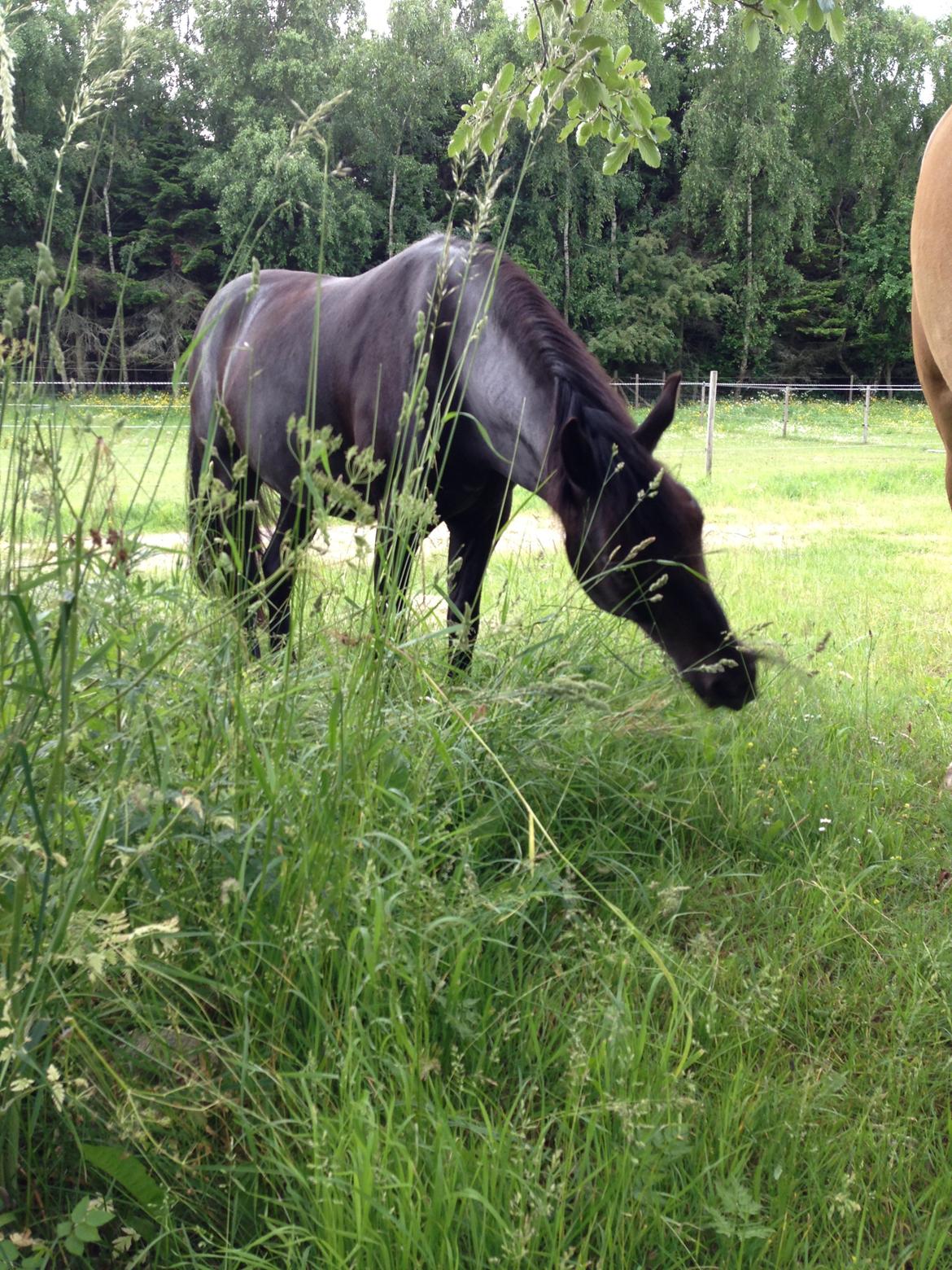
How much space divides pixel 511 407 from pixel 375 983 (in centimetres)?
207

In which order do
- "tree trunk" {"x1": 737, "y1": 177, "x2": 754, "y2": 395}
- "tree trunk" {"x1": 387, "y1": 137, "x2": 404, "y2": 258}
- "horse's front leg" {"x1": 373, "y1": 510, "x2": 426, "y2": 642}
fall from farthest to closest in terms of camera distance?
1. "tree trunk" {"x1": 737, "y1": 177, "x2": 754, "y2": 395}
2. "tree trunk" {"x1": 387, "y1": 137, "x2": 404, "y2": 258}
3. "horse's front leg" {"x1": 373, "y1": 510, "x2": 426, "y2": 642}

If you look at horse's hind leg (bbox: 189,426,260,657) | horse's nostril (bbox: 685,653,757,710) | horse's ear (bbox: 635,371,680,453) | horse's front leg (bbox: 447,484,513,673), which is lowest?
horse's nostril (bbox: 685,653,757,710)

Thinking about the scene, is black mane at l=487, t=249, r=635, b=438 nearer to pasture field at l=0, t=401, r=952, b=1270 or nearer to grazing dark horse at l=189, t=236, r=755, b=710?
grazing dark horse at l=189, t=236, r=755, b=710

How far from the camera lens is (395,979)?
140cm

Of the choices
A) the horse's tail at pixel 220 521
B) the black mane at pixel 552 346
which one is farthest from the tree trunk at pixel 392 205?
the horse's tail at pixel 220 521

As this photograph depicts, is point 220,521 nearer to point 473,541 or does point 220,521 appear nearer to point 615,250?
point 473,541

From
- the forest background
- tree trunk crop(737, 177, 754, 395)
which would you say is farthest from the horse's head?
tree trunk crop(737, 177, 754, 395)

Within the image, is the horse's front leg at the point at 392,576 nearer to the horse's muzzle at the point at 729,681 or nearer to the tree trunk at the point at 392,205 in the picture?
the horse's muzzle at the point at 729,681

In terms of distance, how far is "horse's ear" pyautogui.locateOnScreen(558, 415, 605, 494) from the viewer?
2.57 m

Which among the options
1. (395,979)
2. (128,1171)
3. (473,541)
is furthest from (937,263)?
(128,1171)

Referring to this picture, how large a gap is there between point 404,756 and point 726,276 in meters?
43.3

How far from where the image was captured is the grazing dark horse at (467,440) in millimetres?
2041

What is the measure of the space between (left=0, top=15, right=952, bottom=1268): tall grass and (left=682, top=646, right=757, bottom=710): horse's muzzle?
470mm

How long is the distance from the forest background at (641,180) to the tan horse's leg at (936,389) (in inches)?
910
